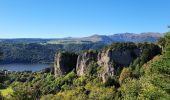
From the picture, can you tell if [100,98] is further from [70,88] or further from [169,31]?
[169,31]

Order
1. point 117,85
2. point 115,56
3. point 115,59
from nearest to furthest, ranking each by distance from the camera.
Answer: point 117,85 → point 115,59 → point 115,56

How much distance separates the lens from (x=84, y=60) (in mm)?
161875

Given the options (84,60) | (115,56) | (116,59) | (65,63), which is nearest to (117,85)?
(116,59)

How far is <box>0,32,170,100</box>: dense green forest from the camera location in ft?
127

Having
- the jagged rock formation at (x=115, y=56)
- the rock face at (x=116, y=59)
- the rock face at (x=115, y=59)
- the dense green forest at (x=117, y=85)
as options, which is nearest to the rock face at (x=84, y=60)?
the jagged rock formation at (x=115, y=56)

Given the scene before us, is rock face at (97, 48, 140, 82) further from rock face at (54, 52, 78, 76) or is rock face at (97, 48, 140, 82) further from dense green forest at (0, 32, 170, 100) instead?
rock face at (54, 52, 78, 76)

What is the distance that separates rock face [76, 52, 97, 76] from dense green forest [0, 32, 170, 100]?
312 centimetres

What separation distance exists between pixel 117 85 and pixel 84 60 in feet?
129

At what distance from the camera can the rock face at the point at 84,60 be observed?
15812cm

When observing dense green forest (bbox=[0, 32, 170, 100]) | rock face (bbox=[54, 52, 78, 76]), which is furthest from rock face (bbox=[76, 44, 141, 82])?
rock face (bbox=[54, 52, 78, 76])

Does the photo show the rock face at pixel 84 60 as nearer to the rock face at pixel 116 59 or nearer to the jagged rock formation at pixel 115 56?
the jagged rock formation at pixel 115 56

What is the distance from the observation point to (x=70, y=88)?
146 meters

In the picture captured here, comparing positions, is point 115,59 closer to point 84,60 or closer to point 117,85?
point 117,85

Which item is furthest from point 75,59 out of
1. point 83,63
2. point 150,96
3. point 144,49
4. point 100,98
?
point 150,96
